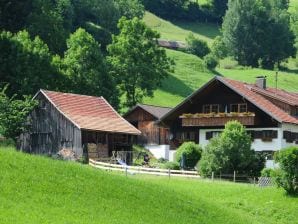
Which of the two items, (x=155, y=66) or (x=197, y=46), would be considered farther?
(x=197, y=46)

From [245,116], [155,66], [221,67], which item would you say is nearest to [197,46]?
[221,67]

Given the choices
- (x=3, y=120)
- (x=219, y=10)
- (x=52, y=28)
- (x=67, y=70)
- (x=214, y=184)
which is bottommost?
(x=214, y=184)

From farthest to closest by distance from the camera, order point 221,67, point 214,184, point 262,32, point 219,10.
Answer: point 219,10 → point 262,32 → point 221,67 → point 214,184

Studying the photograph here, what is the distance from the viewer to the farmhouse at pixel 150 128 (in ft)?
261

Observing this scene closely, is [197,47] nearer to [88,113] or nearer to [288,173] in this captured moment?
[88,113]

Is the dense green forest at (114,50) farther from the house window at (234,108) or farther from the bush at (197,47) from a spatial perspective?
the house window at (234,108)

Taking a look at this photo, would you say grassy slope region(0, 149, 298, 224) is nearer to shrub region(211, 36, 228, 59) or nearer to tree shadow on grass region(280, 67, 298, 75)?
tree shadow on grass region(280, 67, 298, 75)

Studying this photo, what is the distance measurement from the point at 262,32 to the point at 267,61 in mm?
6964

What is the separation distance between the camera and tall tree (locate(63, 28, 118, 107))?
282 ft

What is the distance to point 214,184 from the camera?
48531 millimetres

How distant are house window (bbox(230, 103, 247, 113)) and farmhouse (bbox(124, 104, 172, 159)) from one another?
1193 centimetres

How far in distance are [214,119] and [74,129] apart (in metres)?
12.8

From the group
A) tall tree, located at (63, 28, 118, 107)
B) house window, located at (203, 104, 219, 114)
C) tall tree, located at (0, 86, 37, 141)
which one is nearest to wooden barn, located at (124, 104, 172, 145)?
tall tree, located at (63, 28, 118, 107)

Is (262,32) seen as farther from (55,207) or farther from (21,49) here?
(55,207)
